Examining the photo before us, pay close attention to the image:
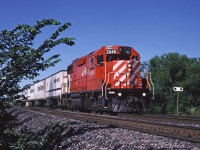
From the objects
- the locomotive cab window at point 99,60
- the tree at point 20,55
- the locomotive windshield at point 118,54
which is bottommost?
the tree at point 20,55

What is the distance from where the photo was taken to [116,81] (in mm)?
18984

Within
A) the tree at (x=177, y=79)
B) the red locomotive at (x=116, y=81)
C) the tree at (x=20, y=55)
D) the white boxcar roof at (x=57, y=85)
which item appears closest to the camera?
the tree at (x=20, y=55)

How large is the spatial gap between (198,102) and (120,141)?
50061 mm

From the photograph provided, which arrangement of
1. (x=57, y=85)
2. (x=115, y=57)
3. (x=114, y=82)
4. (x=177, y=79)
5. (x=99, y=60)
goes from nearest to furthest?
(x=114, y=82)
(x=99, y=60)
(x=115, y=57)
(x=57, y=85)
(x=177, y=79)

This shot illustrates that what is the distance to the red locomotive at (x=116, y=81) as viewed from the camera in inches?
727

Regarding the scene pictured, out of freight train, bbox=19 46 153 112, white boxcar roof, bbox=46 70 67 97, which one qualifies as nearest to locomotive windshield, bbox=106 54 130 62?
freight train, bbox=19 46 153 112

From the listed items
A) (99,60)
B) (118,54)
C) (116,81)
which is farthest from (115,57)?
(116,81)

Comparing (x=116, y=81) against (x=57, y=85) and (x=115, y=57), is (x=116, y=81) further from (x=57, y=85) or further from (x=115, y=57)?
(x=57, y=85)

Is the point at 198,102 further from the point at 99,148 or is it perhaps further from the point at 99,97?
the point at 99,148

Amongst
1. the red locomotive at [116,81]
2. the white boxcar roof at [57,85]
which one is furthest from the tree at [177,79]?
the red locomotive at [116,81]

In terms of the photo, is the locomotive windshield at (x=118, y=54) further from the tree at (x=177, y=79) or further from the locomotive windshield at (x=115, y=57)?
the tree at (x=177, y=79)

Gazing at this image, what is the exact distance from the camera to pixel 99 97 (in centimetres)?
1916

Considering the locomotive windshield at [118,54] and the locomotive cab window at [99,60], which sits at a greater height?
the locomotive windshield at [118,54]

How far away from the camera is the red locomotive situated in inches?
727
